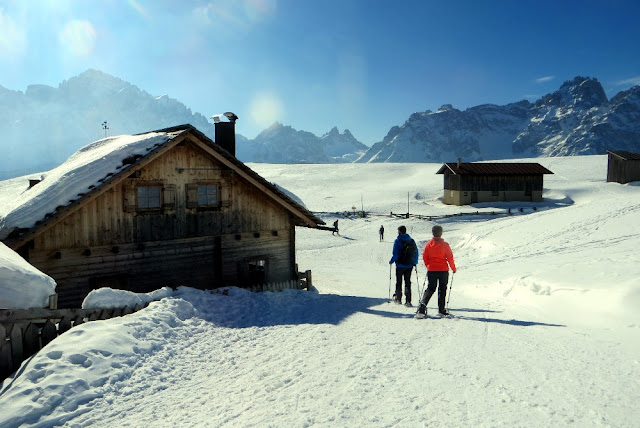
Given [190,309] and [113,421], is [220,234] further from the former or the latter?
[113,421]

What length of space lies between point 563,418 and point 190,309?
7369 millimetres

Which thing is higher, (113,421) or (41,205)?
(41,205)

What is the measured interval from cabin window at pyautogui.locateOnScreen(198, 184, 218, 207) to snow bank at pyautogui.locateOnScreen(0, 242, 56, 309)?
7053 millimetres

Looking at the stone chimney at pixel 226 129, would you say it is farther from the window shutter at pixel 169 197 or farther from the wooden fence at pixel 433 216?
the wooden fence at pixel 433 216

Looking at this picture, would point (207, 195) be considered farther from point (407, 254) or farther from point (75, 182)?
point (407, 254)

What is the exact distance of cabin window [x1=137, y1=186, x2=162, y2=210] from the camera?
44.2 feet

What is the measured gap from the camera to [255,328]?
370 inches

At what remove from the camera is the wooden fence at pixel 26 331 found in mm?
6098

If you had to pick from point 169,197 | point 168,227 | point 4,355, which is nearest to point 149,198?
point 169,197

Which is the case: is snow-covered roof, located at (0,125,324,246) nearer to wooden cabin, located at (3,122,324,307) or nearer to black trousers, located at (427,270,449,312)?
wooden cabin, located at (3,122,324,307)

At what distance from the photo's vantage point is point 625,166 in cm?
6306

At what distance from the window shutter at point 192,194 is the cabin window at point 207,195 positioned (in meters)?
0.15

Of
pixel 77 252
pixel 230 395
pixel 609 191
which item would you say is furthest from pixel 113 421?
pixel 609 191

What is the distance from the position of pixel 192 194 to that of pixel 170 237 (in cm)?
159
